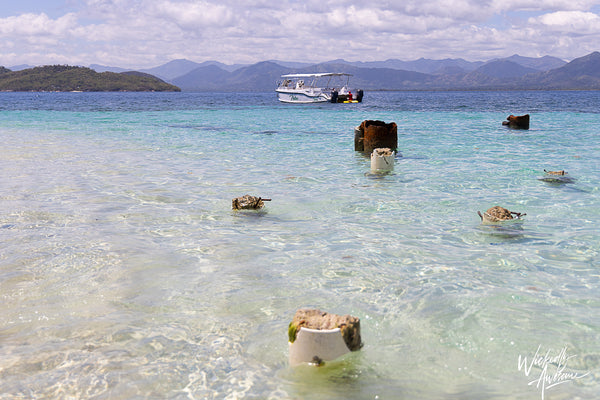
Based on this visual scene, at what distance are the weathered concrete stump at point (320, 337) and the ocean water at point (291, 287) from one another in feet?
0.28

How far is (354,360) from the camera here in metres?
3.84

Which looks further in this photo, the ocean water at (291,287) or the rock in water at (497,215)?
the rock in water at (497,215)

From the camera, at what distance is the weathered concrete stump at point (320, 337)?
3703 millimetres

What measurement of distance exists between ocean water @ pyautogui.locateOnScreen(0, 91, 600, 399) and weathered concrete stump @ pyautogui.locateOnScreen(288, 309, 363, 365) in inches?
3.3

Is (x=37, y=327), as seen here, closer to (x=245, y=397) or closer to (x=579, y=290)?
(x=245, y=397)

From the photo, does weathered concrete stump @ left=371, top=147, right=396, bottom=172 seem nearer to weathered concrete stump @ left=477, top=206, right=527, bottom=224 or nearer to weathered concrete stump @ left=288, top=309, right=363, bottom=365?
weathered concrete stump @ left=477, top=206, right=527, bottom=224

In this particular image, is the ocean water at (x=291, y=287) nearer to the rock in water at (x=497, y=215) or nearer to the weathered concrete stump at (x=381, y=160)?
the rock in water at (x=497, y=215)

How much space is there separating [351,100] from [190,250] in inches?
2965

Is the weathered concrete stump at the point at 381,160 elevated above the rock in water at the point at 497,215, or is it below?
above

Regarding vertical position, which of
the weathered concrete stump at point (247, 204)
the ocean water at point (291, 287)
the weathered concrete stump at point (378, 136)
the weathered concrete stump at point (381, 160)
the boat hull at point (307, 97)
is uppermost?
the boat hull at point (307, 97)

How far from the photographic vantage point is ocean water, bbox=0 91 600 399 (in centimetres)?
365

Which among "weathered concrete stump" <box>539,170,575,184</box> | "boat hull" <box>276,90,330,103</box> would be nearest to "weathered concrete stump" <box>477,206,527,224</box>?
"weathered concrete stump" <box>539,170,575,184</box>

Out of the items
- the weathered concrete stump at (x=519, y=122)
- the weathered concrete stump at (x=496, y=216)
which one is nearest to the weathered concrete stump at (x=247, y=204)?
the weathered concrete stump at (x=496, y=216)

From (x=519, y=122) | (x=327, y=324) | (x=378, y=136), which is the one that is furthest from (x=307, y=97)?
(x=327, y=324)
